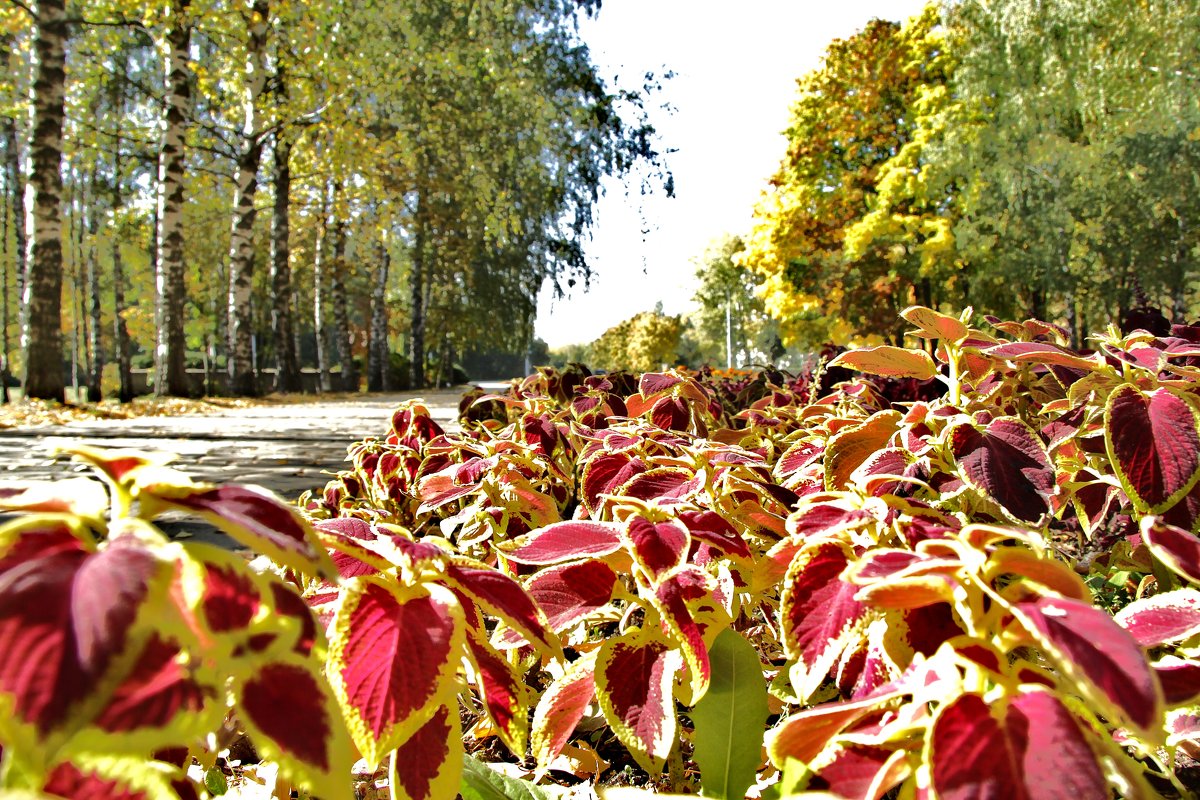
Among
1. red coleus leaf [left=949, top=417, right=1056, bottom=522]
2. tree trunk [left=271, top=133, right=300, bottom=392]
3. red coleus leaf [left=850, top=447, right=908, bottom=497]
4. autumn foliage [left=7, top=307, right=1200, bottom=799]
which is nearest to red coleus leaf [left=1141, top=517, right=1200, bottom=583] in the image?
autumn foliage [left=7, top=307, right=1200, bottom=799]

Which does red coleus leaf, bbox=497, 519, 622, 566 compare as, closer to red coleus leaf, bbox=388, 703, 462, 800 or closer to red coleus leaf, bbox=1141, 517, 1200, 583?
red coleus leaf, bbox=388, 703, 462, 800

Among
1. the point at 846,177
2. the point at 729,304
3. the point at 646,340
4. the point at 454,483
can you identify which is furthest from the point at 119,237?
the point at 729,304

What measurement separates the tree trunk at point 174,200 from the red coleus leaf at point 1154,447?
13.4 m

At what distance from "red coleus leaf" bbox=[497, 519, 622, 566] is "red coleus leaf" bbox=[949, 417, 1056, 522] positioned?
378 millimetres

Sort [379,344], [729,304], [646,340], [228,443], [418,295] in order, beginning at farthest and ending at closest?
1. [729,304]
2. [646,340]
3. [379,344]
4. [418,295]
5. [228,443]

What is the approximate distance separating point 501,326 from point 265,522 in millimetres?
25998

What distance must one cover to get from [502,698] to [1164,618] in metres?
0.58

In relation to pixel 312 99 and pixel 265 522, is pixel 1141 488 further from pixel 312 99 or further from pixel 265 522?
pixel 312 99

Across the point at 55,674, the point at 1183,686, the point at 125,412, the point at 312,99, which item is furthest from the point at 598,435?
the point at 312,99

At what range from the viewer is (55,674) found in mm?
317

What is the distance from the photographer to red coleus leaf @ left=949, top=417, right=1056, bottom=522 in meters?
0.79

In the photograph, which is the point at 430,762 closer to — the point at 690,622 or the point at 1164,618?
the point at 690,622

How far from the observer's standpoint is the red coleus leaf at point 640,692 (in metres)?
0.71

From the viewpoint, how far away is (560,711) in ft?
2.61
